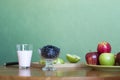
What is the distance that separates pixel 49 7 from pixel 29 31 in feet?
1.09

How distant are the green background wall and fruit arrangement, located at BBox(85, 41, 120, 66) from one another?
98 cm

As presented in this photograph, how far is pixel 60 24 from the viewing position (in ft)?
8.20

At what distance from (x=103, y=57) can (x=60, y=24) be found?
1294 millimetres

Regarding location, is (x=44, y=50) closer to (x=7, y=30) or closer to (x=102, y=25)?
(x=102, y=25)

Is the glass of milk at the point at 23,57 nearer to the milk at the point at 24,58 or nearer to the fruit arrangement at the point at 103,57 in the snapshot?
the milk at the point at 24,58

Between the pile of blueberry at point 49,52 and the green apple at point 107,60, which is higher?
the pile of blueberry at point 49,52

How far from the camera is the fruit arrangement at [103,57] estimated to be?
4.07 ft

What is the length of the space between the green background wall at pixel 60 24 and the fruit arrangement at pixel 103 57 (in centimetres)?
98

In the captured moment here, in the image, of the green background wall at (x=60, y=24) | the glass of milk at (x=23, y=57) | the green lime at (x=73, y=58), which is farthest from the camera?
the green background wall at (x=60, y=24)

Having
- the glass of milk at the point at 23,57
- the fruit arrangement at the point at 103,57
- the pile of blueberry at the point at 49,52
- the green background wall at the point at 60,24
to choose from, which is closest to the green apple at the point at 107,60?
the fruit arrangement at the point at 103,57

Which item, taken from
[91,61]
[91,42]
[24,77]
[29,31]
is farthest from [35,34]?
[24,77]

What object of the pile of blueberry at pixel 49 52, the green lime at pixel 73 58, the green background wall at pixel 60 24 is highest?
the green background wall at pixel 60 24

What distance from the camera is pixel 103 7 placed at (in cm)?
233

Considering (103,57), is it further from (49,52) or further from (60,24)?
(60,24)
